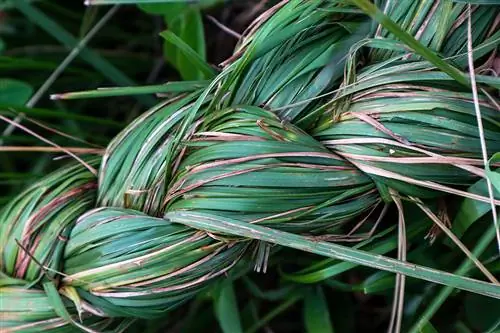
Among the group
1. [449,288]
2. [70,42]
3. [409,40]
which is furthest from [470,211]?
[70,42]

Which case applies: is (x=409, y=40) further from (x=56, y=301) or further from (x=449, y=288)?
(x=56, y=301)

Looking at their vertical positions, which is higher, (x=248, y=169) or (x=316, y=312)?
(x=248, y=169)

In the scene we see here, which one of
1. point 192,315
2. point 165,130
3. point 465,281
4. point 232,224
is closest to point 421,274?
point 465,281

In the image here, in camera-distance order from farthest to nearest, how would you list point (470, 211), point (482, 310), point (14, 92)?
point (14, 92) → point (482, 310) → point (470, 211)

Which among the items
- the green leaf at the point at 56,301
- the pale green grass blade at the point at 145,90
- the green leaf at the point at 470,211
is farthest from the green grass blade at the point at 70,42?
the green leaf at the point at 470,211

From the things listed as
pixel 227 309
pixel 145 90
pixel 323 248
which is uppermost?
pixel 145 90

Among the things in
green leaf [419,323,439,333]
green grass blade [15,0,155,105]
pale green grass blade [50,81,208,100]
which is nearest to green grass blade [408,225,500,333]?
green leaf [419,323,439,333]
